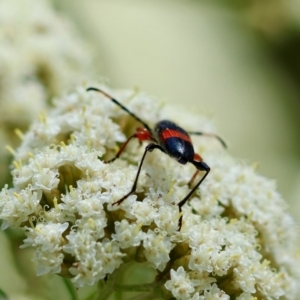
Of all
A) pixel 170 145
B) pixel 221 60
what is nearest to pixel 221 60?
pixel 221 60

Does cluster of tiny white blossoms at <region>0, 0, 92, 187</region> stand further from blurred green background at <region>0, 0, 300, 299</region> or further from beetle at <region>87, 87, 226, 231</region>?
beetle at <region>87, 87, 226, 231</region>

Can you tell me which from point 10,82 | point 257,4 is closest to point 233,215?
point 10,82

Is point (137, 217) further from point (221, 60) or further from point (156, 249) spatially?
point (221, 60)

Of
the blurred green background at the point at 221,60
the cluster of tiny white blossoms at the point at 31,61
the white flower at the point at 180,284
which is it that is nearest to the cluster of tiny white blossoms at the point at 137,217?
the white flower at the point at 180,284

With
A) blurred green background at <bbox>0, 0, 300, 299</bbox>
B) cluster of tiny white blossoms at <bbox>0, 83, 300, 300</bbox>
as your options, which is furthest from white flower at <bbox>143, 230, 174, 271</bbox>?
blurred green background at <bbox>0, 0, 300, 299</bbox>

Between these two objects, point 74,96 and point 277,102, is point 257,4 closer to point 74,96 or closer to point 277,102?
point 277,102

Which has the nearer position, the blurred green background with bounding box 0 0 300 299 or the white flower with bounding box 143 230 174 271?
the white flower with bounding box 143 230 174 271

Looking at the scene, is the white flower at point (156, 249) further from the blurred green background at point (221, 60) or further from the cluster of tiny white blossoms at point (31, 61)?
the blurred green background at point (221, 60)
